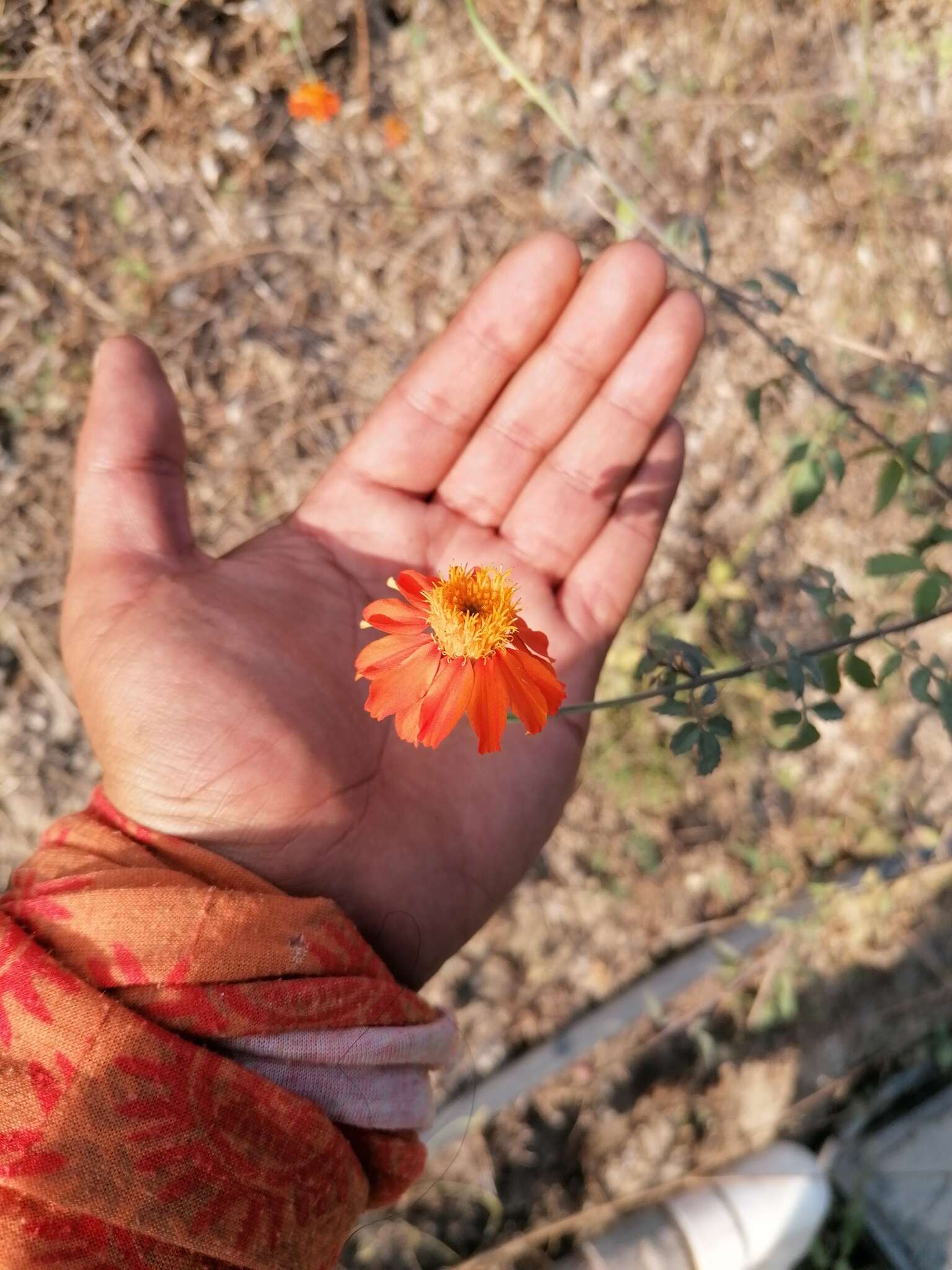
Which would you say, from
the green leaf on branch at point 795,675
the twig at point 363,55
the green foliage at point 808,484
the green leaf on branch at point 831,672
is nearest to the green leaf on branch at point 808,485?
the green foliage at point 808,484

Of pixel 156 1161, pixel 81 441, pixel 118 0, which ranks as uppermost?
pixel 118 0

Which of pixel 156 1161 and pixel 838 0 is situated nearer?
pixel 156 1161

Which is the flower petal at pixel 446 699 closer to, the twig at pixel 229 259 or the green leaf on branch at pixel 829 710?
the green leaf on branch at pixel 829 710

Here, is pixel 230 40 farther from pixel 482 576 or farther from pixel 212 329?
pixel 482 576

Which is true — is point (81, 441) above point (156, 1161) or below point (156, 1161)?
above

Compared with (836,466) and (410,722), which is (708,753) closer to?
(410,722)

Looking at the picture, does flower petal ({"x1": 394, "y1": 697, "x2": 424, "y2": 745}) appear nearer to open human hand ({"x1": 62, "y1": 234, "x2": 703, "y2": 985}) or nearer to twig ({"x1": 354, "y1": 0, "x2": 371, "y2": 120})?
open human hand ({"x1": 62, "y1": 234, "x2": 703, "y2": 985})

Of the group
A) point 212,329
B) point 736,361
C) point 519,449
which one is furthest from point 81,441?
point 736,361
